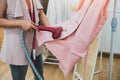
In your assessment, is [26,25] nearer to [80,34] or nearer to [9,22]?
[9,22]

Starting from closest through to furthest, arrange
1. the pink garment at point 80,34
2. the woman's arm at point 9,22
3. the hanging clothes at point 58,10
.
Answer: the pink garment at point 80,34, the woman's arm at point 9,22, the hanging clothes at point 58,10

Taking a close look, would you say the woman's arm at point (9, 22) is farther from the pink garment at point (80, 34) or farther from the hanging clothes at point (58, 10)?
the hanging clothes at point (58, 10)

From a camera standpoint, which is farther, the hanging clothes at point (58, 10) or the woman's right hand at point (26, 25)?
the hanging clothes at point (58, 10)

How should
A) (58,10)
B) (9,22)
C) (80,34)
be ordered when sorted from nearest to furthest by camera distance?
(80,34) → (9,22) → (58,10)

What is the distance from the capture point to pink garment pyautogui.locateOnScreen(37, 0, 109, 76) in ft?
3.69

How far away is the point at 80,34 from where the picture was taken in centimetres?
114

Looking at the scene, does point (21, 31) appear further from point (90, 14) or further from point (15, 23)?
point (90, 14)

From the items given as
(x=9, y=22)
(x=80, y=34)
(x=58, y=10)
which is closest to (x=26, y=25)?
(x=9, y=22)

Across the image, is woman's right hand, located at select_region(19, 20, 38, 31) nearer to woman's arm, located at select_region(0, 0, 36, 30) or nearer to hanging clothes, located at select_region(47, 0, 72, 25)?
woman's arm, located at select_region(0, 0, 36, 30)

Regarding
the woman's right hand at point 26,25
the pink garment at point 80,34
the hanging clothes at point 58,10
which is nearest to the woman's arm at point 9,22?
the woman's right hand at point 26,25

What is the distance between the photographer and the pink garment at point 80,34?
3.69 ft

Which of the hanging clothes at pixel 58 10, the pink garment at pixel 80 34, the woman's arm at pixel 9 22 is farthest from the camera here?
the hanging clothes at pixel 58 10

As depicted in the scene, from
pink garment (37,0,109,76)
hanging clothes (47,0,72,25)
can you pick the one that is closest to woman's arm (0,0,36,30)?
pink garment (37,0,109,76)

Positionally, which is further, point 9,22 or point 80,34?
point 9,22
